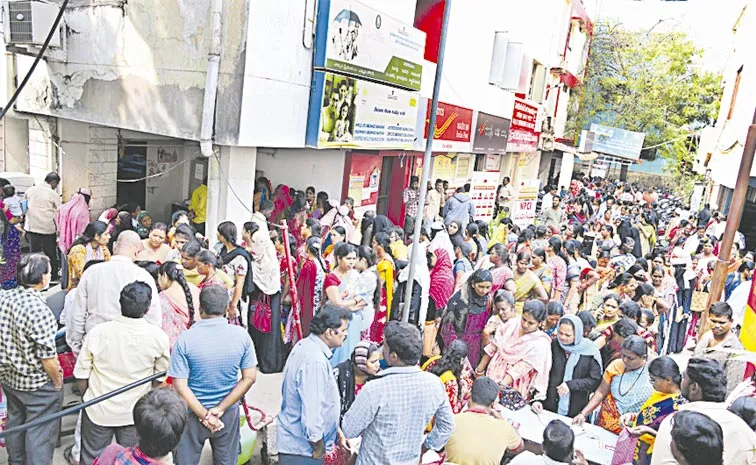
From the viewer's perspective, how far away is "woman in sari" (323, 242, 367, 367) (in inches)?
202

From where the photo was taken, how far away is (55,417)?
348cm

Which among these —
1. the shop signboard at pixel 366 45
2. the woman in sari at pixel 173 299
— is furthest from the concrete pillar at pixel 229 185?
the woman in sari at pixel 173 299

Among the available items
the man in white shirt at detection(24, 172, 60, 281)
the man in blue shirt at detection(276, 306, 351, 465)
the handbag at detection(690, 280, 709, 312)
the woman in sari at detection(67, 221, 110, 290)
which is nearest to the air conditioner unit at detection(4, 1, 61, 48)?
the man in white shirt at detection(24, 172, 60, 281)

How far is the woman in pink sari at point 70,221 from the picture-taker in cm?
707

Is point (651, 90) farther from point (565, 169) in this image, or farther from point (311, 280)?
point (311, 280)

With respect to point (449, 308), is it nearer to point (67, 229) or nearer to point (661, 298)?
point (661, 298)

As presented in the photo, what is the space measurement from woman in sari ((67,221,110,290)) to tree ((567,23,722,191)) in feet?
87.4

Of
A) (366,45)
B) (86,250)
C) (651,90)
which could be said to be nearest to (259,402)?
(86,250)

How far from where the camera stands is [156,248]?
567 cm

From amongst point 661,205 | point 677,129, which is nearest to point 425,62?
point 661,205

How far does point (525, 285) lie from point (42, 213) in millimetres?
6156

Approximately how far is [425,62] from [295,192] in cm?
373

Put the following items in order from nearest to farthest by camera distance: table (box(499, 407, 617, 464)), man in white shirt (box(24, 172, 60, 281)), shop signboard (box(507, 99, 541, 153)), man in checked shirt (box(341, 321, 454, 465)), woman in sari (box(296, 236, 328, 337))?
1. man in checked shirt (box(341, 321, 454, 465))
2. table (box(499, 407, 617, 464))
3. woman in sari (box(296, 236, 328, 337))
4. man in white shirt (box(24, 172, 60, 281))
5. shop signboard (box(507, 99, 541, 153))

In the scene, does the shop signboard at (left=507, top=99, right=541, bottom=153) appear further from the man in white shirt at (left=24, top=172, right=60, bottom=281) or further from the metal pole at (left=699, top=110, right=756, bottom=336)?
the man in white shirt at (left=24, top=172, right=60, bottom=281)
